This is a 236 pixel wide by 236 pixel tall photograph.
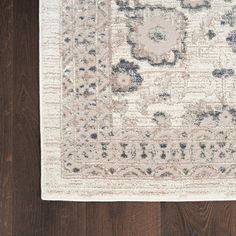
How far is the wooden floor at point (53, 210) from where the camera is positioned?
1.00 meters

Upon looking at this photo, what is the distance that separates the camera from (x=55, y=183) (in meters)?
0.99

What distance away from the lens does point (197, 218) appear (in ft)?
3.29

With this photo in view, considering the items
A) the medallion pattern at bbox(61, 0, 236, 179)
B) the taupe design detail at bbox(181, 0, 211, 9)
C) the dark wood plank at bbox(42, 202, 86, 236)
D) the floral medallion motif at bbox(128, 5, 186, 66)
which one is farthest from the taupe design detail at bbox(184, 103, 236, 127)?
the dark wood plank at bbox(42, 202, 86, 236)

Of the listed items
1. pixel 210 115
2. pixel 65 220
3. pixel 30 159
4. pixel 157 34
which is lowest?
pixel 65 220

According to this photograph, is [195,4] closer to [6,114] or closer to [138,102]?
[138,102]

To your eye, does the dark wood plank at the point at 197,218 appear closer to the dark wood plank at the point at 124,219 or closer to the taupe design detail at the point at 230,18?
the dark wood plank at the point at 124,219

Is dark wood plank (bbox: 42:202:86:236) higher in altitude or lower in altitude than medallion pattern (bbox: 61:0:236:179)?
lower

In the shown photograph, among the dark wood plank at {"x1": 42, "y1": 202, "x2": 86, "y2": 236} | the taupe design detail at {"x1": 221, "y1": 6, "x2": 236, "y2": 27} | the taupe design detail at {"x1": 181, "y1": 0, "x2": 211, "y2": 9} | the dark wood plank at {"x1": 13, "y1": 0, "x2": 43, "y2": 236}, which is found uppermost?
the taupe design detail at {"x1": 181, "y1": 0, "x2": 211, "y2": 9}

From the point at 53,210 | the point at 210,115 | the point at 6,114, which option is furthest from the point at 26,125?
the point at 210,115

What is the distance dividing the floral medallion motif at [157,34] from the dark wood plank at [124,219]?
368 millimetres

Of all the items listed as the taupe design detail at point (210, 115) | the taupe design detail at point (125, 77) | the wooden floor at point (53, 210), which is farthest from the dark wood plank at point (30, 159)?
the taupe design detail at point (210, 115)

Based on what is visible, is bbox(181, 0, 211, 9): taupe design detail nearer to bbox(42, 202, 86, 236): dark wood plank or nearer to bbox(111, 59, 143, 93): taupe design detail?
bbox(111, 59, 143, 93): taupe design detail

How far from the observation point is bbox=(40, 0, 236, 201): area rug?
0.99m

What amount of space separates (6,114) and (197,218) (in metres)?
0.55
